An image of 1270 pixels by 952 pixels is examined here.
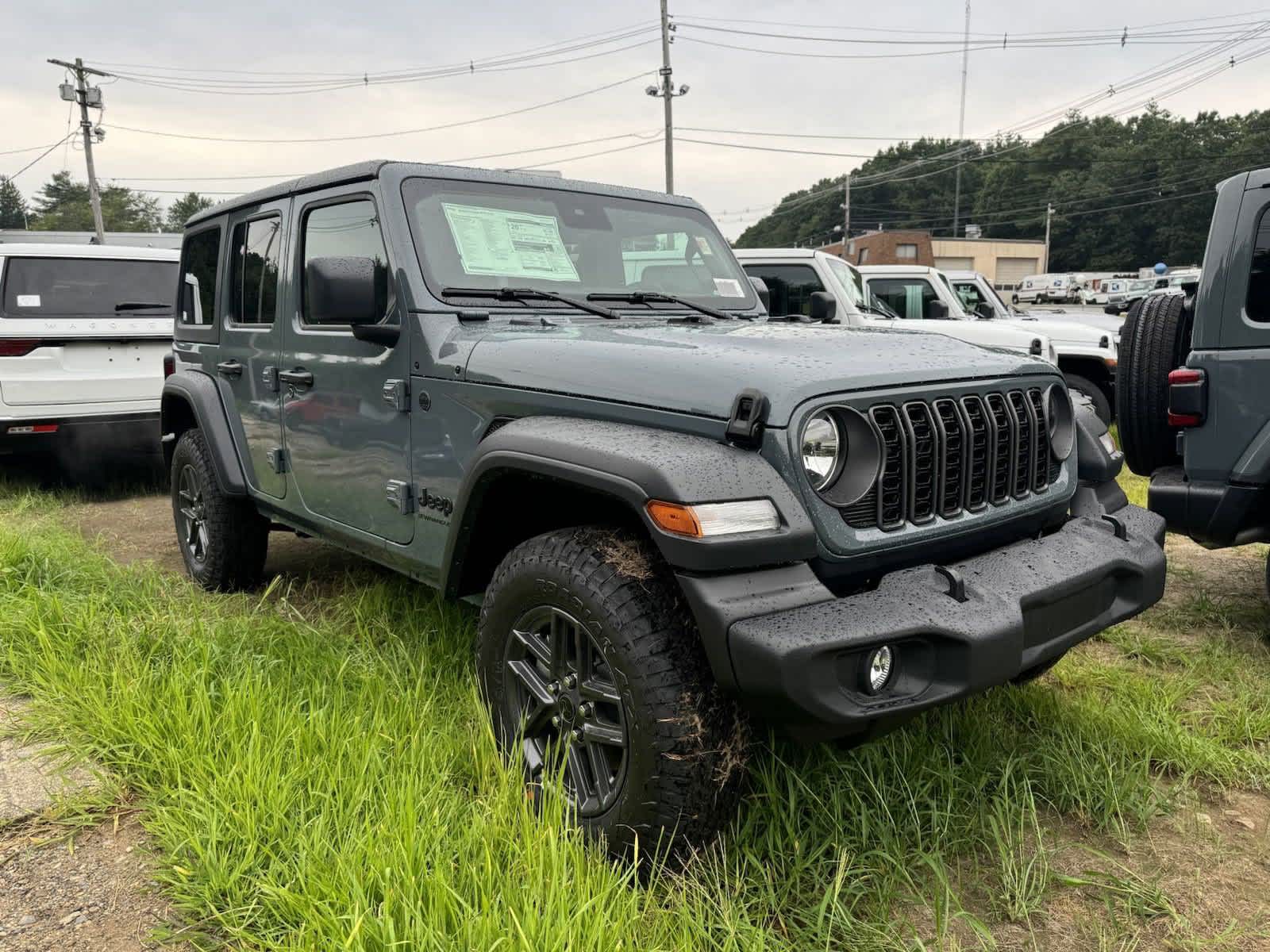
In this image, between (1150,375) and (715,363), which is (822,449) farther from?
(1150,375)

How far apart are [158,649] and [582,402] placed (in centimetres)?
204

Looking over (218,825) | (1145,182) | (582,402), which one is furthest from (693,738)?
(1145,182)

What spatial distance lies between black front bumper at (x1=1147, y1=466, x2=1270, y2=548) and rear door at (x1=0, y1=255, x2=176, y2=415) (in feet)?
21.4

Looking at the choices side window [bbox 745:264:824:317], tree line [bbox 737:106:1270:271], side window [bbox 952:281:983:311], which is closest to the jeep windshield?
side window [bbox 745:264:824:317]

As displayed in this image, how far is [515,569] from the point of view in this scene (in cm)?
240

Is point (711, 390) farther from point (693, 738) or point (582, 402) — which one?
point (693, 738)

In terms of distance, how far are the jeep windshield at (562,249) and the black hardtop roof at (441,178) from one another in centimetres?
3

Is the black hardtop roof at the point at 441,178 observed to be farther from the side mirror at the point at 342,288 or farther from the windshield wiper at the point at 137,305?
the windshield wiper at the point at 137,305

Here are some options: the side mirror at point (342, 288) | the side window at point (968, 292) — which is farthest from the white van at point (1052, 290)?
the side mirror at point (342, 288)

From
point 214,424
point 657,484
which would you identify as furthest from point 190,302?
point 657,484

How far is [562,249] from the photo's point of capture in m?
3.35

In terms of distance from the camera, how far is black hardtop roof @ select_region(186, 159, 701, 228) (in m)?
3.24

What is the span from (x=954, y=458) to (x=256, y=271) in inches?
122

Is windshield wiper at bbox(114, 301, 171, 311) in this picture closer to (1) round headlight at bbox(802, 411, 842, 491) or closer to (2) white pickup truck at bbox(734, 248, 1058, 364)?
(2) white pickup truck at bbox(734, 248, 1058, 364)
